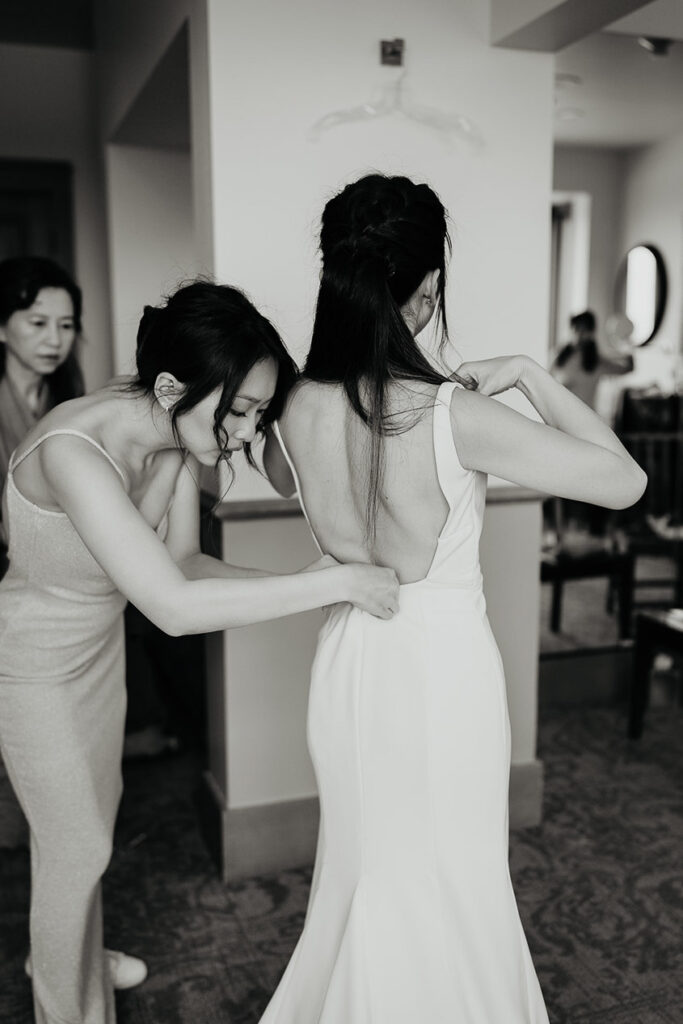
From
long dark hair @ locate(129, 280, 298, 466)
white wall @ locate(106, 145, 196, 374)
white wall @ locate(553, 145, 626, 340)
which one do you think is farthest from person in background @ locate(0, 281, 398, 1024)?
white wall @ locate(553, 145, 626, 340)

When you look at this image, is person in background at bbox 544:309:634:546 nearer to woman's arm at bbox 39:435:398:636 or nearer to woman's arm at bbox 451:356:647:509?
woman's arm at bbox 451:356:647:509

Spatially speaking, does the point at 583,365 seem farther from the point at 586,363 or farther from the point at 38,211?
the point at 38,211

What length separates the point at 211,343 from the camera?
1489mm

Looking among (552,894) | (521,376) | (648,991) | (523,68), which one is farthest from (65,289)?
(648,991)

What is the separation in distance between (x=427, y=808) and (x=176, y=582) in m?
0.57

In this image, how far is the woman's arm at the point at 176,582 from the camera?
1481 mm

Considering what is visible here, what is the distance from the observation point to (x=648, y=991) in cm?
221

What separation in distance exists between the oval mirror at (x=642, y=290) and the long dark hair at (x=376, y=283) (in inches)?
231

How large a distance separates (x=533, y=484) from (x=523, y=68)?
1741 mm

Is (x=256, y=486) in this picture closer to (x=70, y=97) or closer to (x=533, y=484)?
(x=533, y=484)

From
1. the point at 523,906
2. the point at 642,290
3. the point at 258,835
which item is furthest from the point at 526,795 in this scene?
Result: the point at 642,290

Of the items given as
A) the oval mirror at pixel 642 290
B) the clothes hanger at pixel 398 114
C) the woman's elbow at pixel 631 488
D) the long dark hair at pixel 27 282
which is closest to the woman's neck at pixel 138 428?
the woman's elbow at pixel 631 488

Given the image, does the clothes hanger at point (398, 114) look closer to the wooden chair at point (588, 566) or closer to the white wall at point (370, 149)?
the white wall at point (370, 149)

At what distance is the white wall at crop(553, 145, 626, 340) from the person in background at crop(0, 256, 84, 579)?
509 cm
